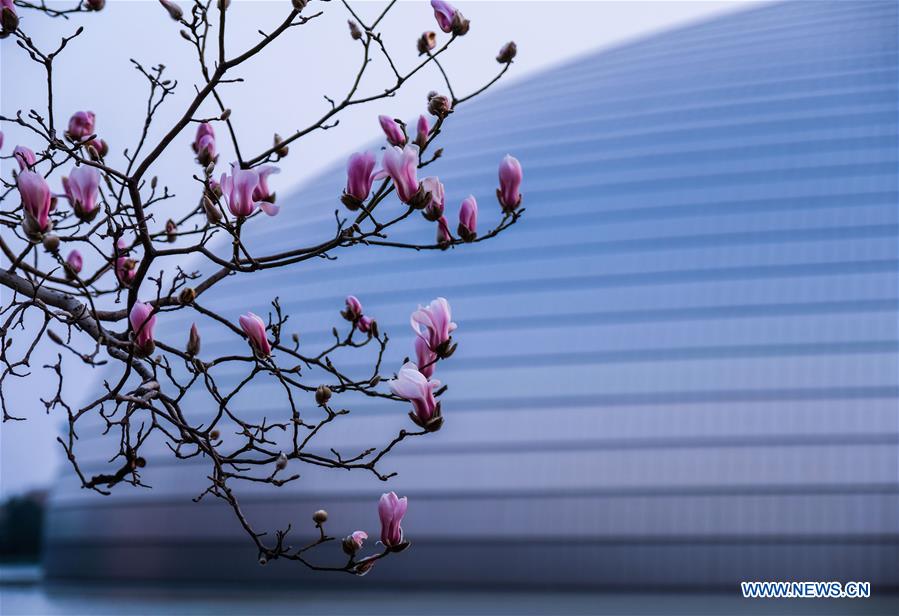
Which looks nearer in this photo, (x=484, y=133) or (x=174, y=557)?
(x=174, y=557)

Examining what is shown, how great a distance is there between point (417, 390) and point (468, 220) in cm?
48

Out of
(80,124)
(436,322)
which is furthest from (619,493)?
(436,322)

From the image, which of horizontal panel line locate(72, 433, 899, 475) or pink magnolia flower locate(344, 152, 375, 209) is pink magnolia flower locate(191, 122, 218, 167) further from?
horizontal panel line locate(72, 433, 899, 475)

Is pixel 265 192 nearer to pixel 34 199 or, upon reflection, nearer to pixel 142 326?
pixel 142 326

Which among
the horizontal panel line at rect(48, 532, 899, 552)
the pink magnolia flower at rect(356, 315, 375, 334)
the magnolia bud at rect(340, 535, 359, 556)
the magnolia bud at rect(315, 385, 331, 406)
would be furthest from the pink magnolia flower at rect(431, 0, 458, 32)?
the horizontal panel line at rect(48, 532, 899, 552)

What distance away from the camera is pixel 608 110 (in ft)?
80.6

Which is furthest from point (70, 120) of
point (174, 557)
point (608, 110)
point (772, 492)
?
point (608, 110)

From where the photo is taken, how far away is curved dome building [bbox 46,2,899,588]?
56.0 ft

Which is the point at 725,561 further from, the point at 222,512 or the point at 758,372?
the point at 222,512

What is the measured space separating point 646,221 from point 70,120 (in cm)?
1810

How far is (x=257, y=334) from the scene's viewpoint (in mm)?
2844

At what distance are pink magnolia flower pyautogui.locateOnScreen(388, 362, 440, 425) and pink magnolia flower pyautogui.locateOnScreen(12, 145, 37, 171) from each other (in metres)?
1.30

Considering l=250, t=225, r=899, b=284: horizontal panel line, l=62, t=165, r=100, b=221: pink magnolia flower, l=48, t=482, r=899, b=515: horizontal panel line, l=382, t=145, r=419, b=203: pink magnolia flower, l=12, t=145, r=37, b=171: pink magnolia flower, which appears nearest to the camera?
l=62, t=165, r=100, b=221: pink magnolia flower

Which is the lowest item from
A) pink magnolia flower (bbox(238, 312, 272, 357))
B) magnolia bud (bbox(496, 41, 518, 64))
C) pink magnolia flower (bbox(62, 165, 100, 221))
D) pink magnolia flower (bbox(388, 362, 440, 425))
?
pink magnolia flower (bbox(388, 362, 440, 425))
